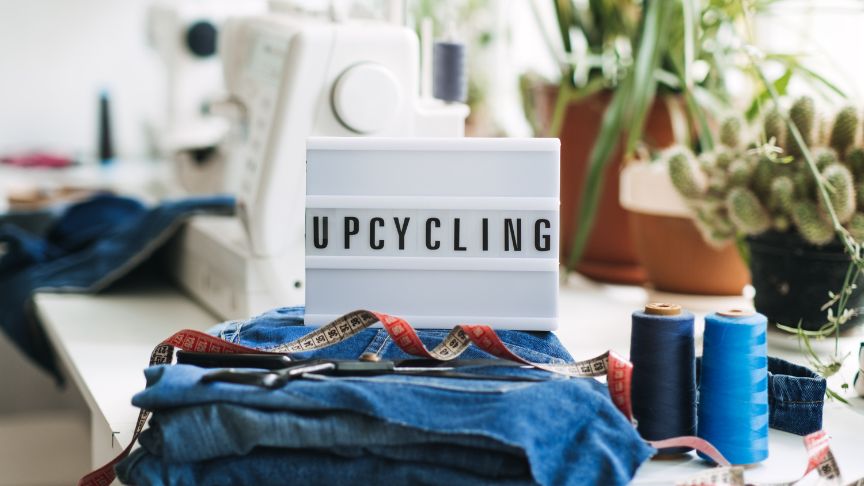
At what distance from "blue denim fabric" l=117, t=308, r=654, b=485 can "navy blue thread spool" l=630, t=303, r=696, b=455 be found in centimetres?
8

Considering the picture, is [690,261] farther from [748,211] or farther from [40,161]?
[40,161]

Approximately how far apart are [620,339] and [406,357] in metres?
0.45

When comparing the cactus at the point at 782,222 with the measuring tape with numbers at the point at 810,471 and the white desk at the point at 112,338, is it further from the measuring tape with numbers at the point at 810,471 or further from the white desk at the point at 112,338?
the white desk at the point at 112,338

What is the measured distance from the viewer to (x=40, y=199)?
214cm

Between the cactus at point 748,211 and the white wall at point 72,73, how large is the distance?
2245mm

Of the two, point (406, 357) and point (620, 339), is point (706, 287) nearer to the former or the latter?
point (620, 339)

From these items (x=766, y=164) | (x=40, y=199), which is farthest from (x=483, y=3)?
(x=766, y=164)

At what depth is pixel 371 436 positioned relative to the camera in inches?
28.2

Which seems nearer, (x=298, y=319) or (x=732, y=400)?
(x=732, y=400)

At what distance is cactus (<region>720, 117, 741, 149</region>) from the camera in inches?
48.8

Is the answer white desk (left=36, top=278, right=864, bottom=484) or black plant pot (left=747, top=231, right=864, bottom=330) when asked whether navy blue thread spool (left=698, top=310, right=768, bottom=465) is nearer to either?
white desk (left=36, top=278, right=864, bottom=484)

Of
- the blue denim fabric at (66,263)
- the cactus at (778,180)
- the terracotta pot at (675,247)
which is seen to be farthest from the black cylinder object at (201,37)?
the cactus at (778,180)

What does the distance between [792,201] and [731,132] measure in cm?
15

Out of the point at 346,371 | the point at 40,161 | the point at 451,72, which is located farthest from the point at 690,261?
the point at 40,161
